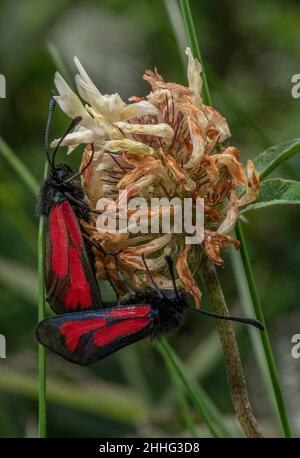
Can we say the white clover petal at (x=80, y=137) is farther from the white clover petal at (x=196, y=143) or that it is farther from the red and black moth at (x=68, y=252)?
the white clover petal at (x=196, y=143)

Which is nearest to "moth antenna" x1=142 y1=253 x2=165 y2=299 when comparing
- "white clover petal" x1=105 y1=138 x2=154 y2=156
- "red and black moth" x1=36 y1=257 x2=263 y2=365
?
"red and black moth" x1=36 y1=257 x2=263 y2=365

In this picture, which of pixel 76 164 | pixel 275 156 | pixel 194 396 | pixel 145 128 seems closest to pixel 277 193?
pixel 275 156

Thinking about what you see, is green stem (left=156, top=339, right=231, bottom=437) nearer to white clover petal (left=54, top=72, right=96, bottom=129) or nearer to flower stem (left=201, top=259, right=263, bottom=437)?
flower stem (left=201, top=259, right=263, bottom=437)

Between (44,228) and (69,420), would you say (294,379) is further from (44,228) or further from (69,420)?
(44,228)

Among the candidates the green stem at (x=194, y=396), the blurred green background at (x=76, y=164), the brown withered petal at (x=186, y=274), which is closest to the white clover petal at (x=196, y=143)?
the brown withered petal at (x=186, y=274)

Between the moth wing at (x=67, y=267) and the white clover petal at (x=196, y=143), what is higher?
the white clover petal at (x=196, y=143)
